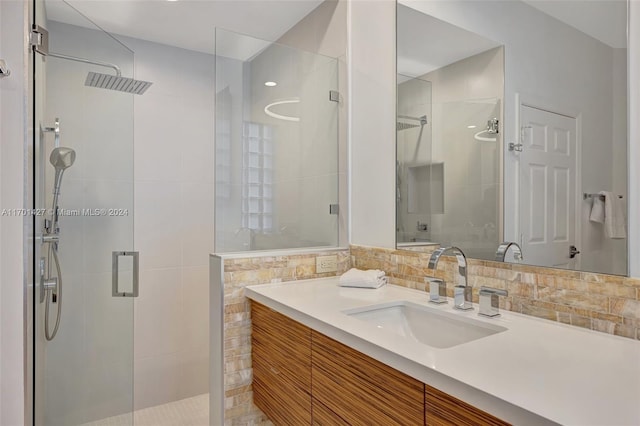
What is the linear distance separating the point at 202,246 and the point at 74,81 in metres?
1.36

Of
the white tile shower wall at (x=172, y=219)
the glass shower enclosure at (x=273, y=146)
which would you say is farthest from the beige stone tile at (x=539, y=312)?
the white tile shower wall at (x=172, y=219)

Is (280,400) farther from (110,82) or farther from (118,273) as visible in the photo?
(110,82)

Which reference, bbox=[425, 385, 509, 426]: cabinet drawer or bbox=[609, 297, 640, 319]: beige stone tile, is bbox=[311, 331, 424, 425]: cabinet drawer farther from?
bbox=[609, 297, 640, 319]: beige stone tile

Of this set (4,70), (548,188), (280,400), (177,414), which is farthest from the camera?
(177,414)

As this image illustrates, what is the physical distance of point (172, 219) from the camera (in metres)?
2.59

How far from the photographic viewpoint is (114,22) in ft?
7.64

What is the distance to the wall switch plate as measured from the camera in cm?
189

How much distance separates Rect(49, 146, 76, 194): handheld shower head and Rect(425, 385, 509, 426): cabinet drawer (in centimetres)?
151

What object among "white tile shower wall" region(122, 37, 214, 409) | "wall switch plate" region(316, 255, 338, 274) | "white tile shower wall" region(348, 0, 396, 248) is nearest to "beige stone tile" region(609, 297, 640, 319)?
"white tile shower wall" region(348, 0, 396, 248)

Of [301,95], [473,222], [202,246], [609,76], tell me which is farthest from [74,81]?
[609,76]

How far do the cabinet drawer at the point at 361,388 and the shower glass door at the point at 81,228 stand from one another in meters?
1.04

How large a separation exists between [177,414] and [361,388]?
187cm

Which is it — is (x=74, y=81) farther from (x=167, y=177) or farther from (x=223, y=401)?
(x=223, y=401)

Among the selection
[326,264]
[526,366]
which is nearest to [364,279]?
[326,264]
